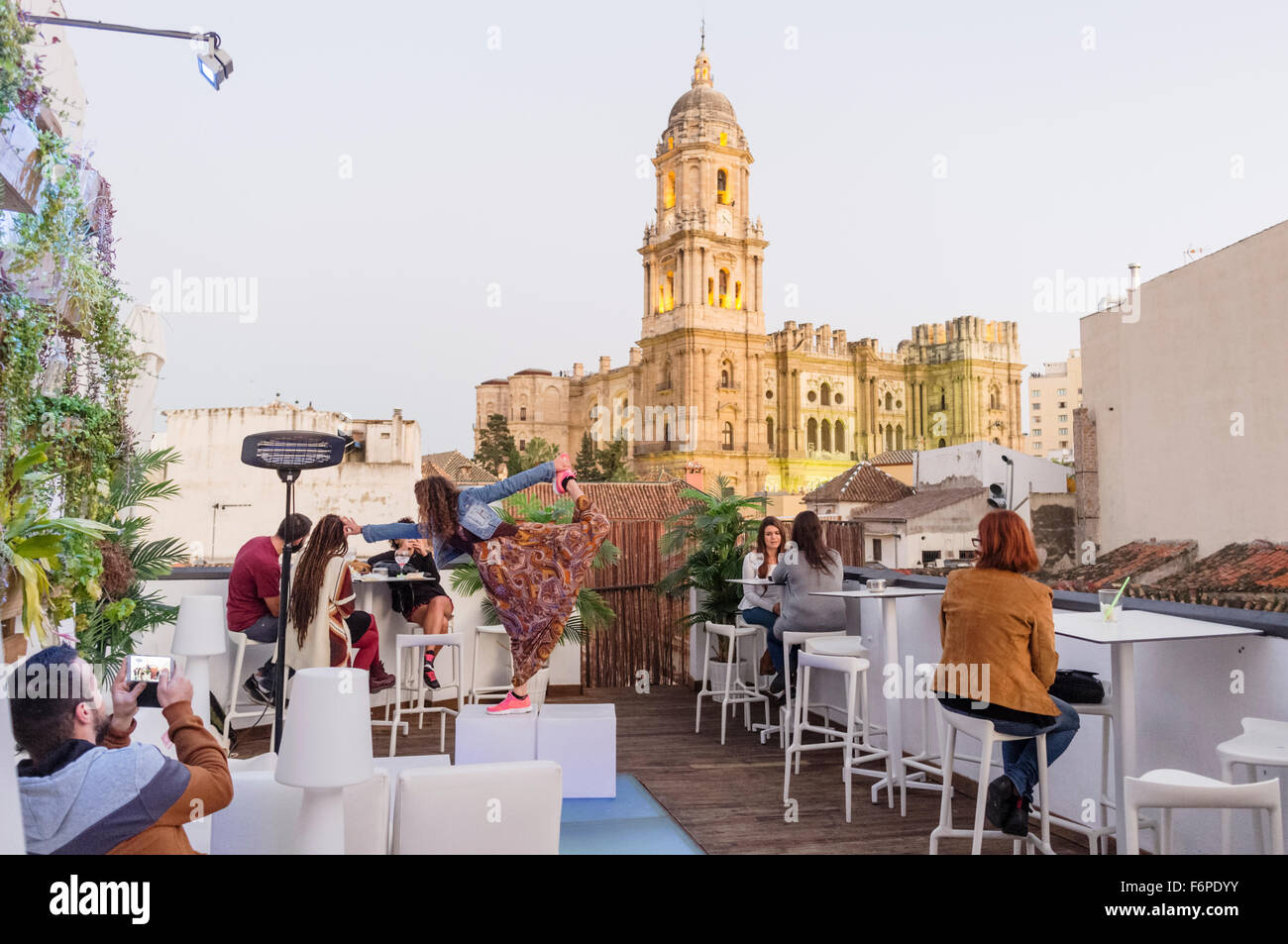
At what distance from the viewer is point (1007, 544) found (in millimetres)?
3590

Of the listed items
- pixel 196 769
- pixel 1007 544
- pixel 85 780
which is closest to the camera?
pixel 85 780

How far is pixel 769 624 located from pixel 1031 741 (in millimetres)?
3413

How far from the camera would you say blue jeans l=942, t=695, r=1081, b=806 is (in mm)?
3527

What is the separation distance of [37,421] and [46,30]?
143 inches

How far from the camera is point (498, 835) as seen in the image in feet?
9.25

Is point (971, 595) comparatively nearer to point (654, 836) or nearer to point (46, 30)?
point (654, 836)

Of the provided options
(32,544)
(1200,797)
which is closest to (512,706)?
(32,544)

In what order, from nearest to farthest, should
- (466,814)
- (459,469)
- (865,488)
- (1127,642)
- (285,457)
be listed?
(466,814), (1127,642), (285,457), (865,488), (459,469)

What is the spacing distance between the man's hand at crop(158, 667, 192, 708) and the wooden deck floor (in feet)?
8.40

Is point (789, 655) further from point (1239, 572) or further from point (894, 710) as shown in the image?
point (1239, 572)

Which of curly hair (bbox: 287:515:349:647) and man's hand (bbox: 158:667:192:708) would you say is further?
curly hair (bbox: 287:515:349:647)

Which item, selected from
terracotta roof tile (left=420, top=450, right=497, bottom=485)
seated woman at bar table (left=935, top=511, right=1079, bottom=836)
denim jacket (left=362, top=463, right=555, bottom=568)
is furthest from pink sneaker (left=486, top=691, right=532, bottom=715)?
terracotta roof tile (left=420, top=450, right=497, bottom=485)

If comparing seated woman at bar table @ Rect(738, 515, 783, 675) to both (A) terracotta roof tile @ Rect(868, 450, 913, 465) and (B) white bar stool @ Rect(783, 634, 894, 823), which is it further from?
(A) terracotta roof tile @ Rect(868, 450, 913, 465)
